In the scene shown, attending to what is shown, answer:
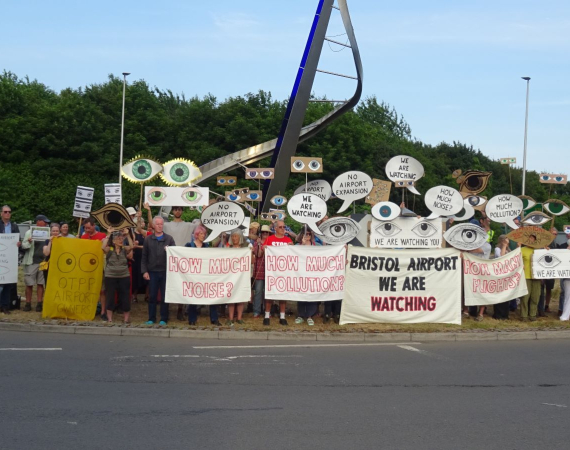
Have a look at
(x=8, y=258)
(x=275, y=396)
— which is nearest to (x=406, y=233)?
(x=8, y=258)

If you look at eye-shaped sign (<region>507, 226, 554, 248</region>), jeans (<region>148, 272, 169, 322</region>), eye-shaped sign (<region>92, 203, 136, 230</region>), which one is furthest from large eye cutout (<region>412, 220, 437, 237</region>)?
eye-shaped sign (<region>92, 203, 136, 230</region>)

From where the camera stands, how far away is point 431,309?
1534 centimetres

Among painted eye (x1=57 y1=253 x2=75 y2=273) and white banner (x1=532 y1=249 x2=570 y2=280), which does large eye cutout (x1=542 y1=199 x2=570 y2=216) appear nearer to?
white banner (x1=532 y1=249 x2=570 y2=280)

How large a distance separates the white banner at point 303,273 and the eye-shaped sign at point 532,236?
394 centimetres

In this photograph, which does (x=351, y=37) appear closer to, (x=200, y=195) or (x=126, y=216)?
(x=200, y=195)

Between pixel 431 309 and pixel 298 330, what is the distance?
2.81m

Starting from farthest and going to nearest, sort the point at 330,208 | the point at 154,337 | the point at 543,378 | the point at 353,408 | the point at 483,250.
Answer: the point at 330,208 → the point at 483,250 → the point at 154,337 → the point at 543,378 → the point at 353,408

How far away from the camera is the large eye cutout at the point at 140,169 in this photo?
688 inches

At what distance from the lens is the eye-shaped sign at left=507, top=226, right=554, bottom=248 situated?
16.4m

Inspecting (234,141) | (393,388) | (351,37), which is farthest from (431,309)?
(234,141)

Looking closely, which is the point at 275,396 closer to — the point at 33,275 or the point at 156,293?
the point at 156,293

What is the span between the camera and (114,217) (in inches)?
585

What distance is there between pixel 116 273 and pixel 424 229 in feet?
19.7

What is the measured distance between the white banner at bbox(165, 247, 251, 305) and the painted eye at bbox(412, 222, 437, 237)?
3.46 metres
